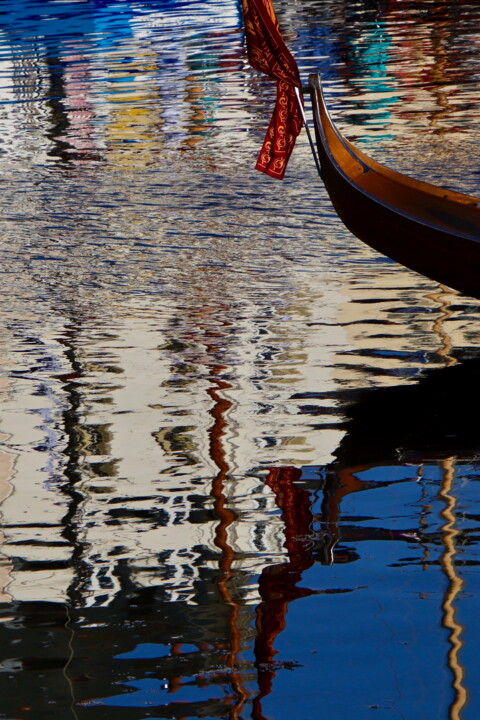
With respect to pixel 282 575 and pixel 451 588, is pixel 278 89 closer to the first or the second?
pixel 282 575

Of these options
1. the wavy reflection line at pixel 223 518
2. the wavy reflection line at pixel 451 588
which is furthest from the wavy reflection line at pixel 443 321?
the wavy reflection line at pixel 451 588

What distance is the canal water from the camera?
3316mm

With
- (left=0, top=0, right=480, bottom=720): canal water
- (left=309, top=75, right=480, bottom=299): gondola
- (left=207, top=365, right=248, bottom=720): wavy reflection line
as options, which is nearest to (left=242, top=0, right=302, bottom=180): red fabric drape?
(left=309, top=75, right=480, bottom=299): gondola

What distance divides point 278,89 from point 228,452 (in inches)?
114

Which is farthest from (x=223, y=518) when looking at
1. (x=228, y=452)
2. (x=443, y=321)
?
(x=443, y=321)

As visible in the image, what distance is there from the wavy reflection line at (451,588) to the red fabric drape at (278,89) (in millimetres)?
2811

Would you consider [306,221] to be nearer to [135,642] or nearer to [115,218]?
[115,218]

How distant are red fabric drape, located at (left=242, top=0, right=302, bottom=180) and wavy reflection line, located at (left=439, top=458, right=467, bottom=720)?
111 inches

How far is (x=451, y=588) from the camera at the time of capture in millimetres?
3662

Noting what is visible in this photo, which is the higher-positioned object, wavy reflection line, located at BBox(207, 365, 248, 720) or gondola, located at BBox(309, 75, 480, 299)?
gondola, located at BBox(309, 75, 480, 299)

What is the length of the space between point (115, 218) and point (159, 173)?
1.65 metres

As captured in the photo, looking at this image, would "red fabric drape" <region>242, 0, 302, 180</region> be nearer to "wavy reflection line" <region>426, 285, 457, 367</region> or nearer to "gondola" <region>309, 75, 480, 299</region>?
"gondola" <region>309, 75, 480, 299</region>

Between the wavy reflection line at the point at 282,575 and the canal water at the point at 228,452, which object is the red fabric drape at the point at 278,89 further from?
the wavy reflection line at the point at 282,575

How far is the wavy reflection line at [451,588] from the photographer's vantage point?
314cm
